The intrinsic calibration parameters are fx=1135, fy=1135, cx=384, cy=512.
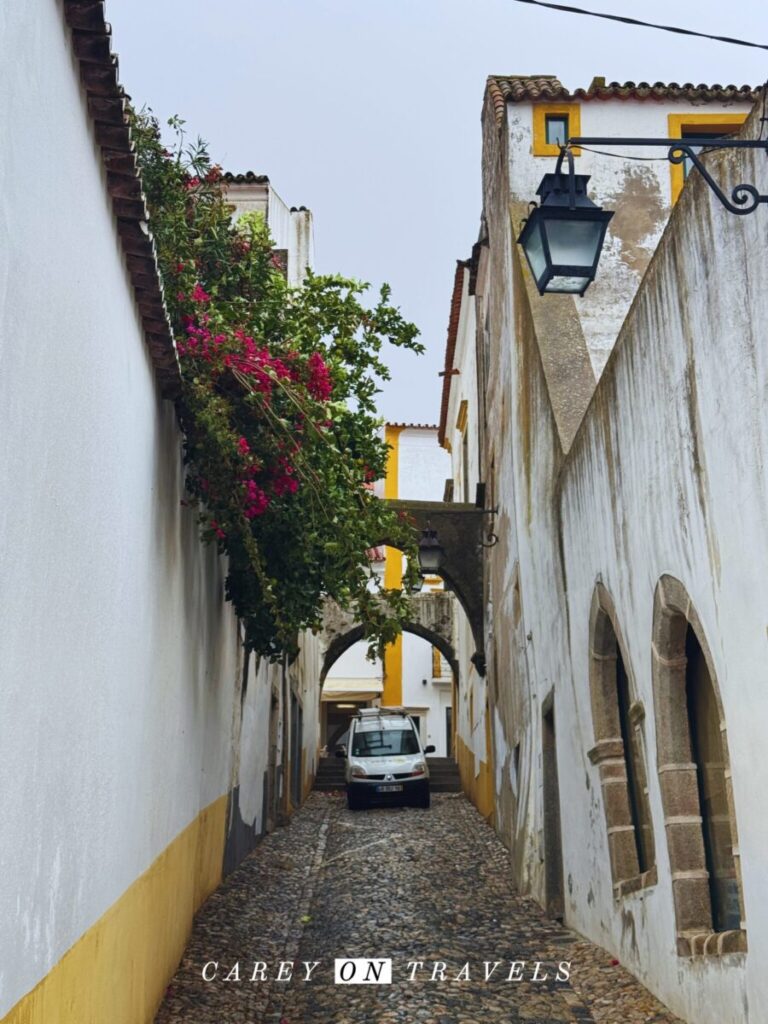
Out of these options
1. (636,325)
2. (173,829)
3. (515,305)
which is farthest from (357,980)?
(515,305)

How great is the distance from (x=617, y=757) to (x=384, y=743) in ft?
44.5

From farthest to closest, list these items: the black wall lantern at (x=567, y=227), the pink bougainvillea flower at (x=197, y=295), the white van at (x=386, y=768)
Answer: the white van at (x=386, y=768) → the pink bougainvillea flower at (x=197, y=295) → the black wall lantern at (x=567, y=227)

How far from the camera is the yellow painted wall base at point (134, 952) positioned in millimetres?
3936

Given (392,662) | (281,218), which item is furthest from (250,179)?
(392,662)

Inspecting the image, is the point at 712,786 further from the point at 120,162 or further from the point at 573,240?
the point at 120,162

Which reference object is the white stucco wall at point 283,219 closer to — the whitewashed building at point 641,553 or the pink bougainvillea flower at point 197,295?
the whitewashed building at point 641,553

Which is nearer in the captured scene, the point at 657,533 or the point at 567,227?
the point at 567,227

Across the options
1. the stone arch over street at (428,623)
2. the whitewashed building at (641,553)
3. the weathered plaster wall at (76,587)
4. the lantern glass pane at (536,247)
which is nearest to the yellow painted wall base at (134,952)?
the weathered plaster wall at (76,587)

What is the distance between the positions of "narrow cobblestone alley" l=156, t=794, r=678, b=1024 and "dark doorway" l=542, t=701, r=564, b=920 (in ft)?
0.70

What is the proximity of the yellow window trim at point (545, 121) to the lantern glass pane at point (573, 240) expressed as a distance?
828 cm

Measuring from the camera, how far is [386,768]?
19.6 m

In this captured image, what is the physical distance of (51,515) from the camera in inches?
150

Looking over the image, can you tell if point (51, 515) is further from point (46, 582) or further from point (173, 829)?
point (173, 829)

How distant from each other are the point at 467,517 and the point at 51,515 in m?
13.4
